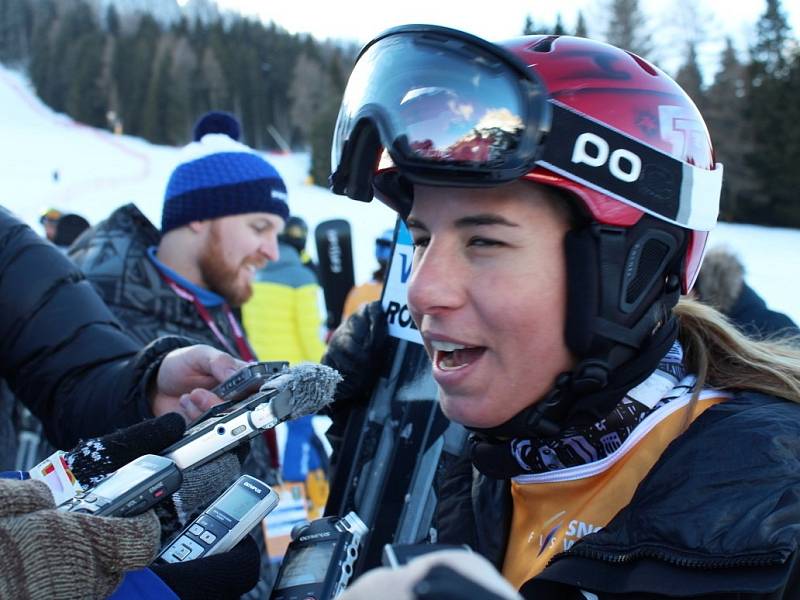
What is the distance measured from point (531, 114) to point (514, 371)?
55 centimetres

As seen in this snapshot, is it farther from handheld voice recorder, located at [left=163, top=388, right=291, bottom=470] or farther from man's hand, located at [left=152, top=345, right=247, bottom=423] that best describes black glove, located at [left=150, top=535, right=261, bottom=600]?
man's hand, located at [left=152, top=345, right=247, bottom=423]

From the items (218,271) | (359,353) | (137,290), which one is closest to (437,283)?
(359,353)

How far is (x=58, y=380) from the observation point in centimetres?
219

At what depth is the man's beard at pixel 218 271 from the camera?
3.58 m

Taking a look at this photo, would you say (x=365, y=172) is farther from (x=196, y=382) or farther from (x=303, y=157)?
(x=303, y=157)

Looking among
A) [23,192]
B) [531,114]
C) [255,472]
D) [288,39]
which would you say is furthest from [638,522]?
[288,39]

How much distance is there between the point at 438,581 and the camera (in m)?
0.66

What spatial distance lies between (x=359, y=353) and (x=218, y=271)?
145 cm

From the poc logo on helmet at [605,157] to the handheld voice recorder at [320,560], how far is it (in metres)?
0.90

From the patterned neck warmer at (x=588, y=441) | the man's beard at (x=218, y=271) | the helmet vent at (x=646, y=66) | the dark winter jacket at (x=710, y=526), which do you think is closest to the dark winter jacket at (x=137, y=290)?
the man's beard at (x=218, y=271)

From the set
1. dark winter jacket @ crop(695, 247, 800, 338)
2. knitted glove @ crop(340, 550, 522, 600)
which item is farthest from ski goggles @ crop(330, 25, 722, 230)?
dark winter jacket @ crop(695, 247, 800, 338)

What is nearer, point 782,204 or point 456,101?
point 456,101

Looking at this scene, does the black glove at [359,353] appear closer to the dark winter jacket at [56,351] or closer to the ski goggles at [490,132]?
the dark winter jacket at [56,351]

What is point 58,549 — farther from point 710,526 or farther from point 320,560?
point 710,526
